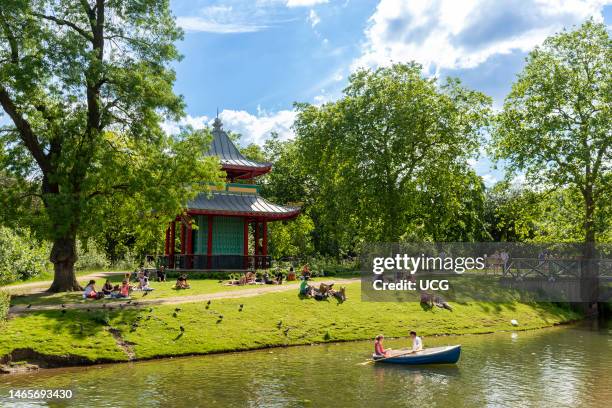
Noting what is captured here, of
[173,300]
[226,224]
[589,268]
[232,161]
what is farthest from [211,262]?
[589,268]

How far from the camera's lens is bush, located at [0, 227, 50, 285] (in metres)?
39.8

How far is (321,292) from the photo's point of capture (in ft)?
111

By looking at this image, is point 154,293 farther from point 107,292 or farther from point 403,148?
point 403,148

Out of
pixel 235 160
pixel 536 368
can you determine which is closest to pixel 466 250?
pixel 235 160

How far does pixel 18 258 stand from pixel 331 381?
1239 inches

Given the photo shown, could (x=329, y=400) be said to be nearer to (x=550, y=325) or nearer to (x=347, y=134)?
(x=550, y=325)

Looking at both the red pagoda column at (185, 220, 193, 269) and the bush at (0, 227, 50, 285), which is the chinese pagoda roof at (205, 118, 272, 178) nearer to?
the red pagoda column at (185, 220, 193, 269)

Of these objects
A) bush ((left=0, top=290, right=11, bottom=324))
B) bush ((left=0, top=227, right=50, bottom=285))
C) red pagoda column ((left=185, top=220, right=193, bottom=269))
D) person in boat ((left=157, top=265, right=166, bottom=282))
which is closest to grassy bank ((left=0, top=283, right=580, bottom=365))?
bush ((left=0, top=290, right=11, bottom=324))

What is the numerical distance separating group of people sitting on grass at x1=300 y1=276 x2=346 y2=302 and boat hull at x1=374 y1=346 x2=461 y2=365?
10137 millimetres

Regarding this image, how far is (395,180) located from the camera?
169 feet

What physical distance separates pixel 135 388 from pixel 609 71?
4249 centimetres

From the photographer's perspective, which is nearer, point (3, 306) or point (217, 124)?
point (3, 306)

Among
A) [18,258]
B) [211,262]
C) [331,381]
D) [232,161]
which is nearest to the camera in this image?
[331,381]

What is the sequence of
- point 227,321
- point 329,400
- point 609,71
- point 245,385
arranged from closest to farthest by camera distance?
point 329,400 → point 245,385 → point 227,321 → point 609,71
